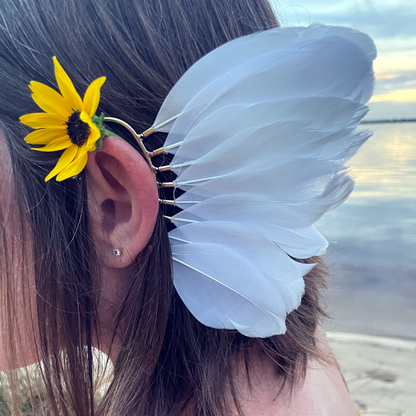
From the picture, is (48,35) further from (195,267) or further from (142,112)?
(195,267)

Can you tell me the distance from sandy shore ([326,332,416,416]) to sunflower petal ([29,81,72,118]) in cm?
297

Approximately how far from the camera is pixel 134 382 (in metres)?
0.71

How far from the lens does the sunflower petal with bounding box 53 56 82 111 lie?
1.91 feet

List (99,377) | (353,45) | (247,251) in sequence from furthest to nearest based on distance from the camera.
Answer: (99,377) → (247,251) → (353,45)

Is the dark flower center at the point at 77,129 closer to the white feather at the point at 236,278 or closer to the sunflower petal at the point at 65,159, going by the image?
the sunflower petal at the point at 65,159

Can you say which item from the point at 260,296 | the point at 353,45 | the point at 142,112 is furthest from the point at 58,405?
the point at 353,45

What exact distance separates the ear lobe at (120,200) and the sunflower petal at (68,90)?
74 mm

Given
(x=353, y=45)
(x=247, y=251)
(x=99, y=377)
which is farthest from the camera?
(x=99, y=377)

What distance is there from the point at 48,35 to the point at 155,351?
62 centimetres

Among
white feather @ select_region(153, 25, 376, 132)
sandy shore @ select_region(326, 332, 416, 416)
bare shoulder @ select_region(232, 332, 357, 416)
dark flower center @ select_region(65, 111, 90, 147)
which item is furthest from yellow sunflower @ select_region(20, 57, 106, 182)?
sandy shore @ select_region(326, 332, 416, 416)

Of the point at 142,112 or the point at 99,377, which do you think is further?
the point at 99,377

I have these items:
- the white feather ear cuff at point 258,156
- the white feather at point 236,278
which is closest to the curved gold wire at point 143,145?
the white feather ear cuff at point 258,156

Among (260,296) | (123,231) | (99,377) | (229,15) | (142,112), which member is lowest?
(99,377)

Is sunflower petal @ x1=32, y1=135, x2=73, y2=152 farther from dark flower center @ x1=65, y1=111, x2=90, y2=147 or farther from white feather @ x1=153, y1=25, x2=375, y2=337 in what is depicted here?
white feather @ x1=153, y1=25, x2=375, y2=337
